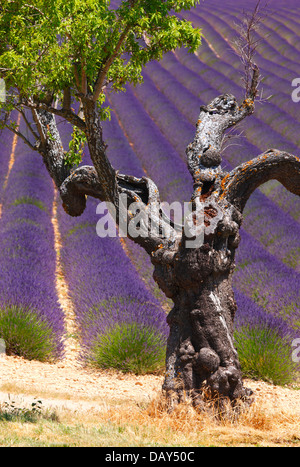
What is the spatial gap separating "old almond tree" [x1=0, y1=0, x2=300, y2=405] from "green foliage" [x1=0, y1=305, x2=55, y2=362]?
6.12 ft

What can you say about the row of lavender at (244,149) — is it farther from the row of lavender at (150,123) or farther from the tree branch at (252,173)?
the tree branch at (252,173)

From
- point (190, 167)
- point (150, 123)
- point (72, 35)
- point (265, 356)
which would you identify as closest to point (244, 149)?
point (150, 123)

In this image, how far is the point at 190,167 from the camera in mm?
4414

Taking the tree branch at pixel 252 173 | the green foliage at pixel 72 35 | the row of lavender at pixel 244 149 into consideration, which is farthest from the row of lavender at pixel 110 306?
the green foliage at pixel 72 35

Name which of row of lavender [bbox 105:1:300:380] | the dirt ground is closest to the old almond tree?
the dirt ground

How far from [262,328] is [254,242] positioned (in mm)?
2911

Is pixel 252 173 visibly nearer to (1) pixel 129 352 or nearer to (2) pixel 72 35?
(2) pixel 72 35

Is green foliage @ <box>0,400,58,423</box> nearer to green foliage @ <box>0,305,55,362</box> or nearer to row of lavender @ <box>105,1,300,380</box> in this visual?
green foliage @ <box>0,305,55,362</box>

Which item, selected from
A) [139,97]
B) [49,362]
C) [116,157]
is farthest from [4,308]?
[139,97]

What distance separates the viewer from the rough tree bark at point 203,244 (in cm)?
387

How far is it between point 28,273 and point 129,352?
198cm

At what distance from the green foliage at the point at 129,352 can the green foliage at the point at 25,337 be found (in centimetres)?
50

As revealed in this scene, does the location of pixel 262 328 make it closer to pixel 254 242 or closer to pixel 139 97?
pixel 254 242

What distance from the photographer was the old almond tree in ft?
12.5
